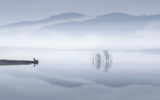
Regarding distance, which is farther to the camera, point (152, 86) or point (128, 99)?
point (152, 86)

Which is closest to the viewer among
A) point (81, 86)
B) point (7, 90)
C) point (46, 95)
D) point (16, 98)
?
point (16, 98)

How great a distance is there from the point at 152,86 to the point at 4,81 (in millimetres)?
29998

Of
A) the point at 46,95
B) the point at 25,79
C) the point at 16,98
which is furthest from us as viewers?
the point at 25,79

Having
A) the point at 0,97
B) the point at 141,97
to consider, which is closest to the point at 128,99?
the point at 141,97

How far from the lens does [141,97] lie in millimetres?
48250

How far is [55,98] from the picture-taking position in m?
44.6

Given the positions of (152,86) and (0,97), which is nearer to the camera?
(0,97)

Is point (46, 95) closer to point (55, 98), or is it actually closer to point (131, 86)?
point (55, 98)

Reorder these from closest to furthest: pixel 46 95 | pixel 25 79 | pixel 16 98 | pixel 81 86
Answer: pixel 16 98 < pixel 46 95 < pixel 81 86 < pixel 25 79

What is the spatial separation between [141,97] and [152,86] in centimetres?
1615

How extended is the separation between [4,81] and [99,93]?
21609mm

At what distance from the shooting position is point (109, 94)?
174 ft

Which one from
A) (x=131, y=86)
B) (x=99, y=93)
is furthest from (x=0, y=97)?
(x=131, y=86)

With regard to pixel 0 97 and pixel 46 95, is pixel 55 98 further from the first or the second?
pixel 0 97
